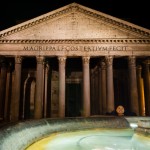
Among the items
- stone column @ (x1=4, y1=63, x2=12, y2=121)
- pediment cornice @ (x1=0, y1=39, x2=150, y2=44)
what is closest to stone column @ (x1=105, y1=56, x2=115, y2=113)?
pediment cornice @ (x1=0, y1=39, x2=150, y2=44)

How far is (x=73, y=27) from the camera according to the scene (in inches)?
706

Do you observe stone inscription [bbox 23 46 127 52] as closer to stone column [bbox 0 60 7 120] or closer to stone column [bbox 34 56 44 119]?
stone column [bbox 34 56 44 119]

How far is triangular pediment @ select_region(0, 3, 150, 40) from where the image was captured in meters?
17.7

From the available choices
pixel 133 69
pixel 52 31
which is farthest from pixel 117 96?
pixel 52 31

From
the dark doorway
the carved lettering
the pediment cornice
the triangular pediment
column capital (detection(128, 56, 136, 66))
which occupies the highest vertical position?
the triangular pediment

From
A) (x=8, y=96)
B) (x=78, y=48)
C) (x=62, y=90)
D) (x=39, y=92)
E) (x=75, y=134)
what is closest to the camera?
(x=75, y=134)

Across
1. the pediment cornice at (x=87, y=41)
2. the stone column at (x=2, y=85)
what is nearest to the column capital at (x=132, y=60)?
the pediment cornice at (x=87, y=41)

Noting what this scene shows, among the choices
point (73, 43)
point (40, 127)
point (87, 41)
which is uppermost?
point (87, 41)

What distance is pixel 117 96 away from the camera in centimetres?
2480

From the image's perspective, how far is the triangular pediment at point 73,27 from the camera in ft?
58.0

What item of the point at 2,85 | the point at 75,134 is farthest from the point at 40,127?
the point at 2,85

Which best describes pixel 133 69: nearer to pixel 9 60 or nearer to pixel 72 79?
pixel 72 79

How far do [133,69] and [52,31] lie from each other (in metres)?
7.83

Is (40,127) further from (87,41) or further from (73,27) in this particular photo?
(73,27)
